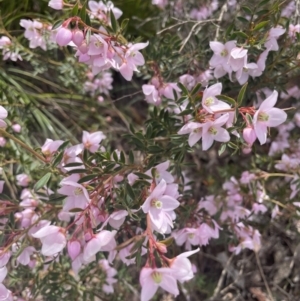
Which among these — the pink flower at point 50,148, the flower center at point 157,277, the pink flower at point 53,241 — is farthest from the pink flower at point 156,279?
the pink flower at point 50,148

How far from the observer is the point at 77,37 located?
1229 mm

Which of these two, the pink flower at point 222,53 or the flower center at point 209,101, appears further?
the pink flower at point 222,53

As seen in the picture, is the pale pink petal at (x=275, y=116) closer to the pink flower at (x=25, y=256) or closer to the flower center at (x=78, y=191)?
the flower center at (x=78, y=191)

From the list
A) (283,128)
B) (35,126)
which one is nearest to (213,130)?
(283,128)

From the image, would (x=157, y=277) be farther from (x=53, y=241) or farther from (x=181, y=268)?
(x=53, y=241)

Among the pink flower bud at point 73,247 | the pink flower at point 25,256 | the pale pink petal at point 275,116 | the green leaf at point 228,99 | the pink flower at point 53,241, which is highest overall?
the green leaf at point 228,99

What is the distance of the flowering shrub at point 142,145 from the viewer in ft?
3.88

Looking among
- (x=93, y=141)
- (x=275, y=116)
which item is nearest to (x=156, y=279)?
(x=275, y=116)

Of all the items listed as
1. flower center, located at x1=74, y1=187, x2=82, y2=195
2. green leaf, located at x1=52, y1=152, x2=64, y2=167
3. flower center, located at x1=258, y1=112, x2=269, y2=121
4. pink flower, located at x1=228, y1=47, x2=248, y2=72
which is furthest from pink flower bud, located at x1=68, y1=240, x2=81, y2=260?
pink flower, located at x1=228, y1=47, x2=248, y2=72

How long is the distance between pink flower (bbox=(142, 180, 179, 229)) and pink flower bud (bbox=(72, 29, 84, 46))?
0.46 meters

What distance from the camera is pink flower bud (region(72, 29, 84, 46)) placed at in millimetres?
1226

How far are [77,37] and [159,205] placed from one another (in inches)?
20.5

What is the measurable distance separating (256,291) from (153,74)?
1.23 metres

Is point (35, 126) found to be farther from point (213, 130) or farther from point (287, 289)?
point (287, 289)
